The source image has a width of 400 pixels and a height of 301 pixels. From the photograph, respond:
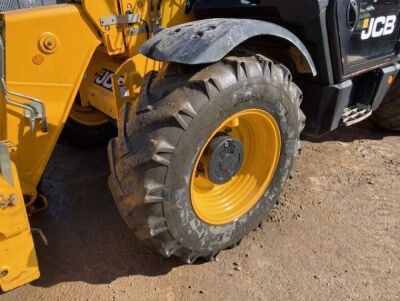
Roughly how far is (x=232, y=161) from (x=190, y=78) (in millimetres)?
637

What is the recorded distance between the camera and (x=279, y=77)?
254 cm

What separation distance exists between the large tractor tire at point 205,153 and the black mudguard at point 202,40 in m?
0.14

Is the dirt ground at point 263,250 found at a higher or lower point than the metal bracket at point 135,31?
lower

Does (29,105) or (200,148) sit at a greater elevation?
(29,105)

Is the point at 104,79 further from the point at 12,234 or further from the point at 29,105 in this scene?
the point at 12,234

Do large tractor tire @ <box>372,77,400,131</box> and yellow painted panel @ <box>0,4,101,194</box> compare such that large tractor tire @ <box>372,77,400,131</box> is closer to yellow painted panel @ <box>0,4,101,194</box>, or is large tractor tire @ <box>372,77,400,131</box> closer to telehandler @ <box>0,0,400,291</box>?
telehandler @ <box>0,0,400,291</box>

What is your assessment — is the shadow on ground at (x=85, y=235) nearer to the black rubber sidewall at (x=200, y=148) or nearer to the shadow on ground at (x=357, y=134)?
the black rubber sidewall at (x=200, y=148)

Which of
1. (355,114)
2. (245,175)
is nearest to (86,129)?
(245,175)

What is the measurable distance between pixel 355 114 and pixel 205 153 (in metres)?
1.55

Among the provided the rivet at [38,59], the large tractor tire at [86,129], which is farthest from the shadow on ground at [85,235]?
the rivet at [38,59]

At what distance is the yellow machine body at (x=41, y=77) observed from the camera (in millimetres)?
2244

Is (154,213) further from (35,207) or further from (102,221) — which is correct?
(35,207)

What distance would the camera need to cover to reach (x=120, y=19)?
2.72 meters

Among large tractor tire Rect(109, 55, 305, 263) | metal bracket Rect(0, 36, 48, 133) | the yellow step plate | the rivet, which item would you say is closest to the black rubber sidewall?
large tractor tire Rect(109, 55, 305, 263)
